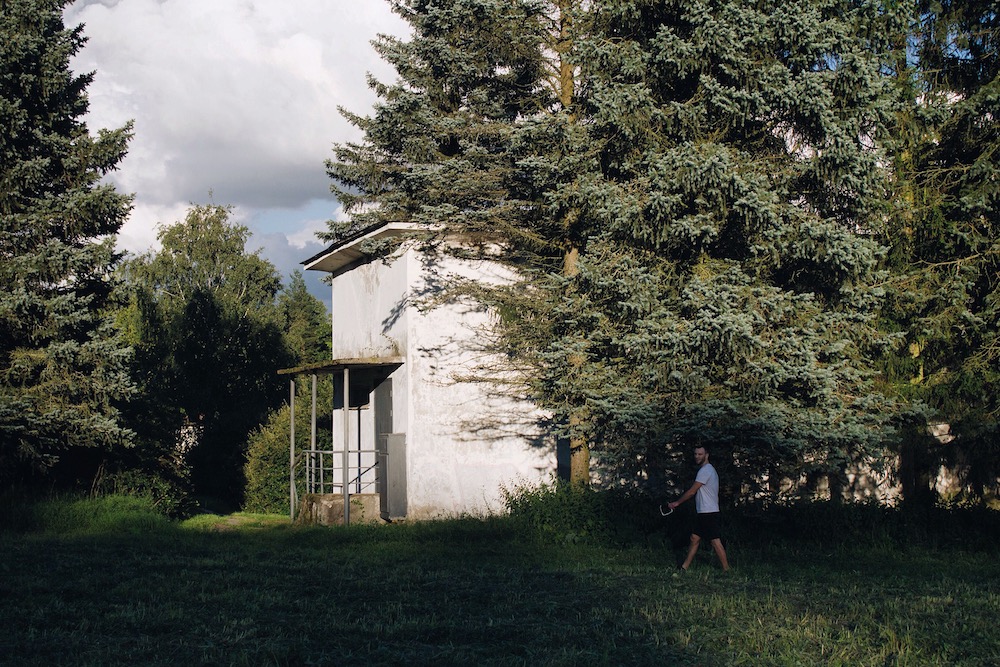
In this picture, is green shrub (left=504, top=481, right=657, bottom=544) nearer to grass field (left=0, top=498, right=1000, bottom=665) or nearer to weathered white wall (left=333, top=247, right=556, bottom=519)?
grass field (left=0, top=498, right=1000, bottom=665)

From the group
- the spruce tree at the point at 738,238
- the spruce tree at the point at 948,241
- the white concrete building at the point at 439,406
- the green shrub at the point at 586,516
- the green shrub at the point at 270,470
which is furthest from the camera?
the green shrub at the point at 270,470

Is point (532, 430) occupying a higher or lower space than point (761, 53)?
lower

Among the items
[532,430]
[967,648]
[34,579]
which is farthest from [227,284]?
[967,648]

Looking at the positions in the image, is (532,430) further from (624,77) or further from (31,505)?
(31,505)

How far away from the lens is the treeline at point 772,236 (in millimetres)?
15117

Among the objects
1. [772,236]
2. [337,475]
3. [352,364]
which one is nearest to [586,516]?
[772,236]

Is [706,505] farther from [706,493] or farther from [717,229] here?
[717,229]

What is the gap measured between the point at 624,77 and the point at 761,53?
7.34 ft

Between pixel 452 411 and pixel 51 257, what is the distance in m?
8.76

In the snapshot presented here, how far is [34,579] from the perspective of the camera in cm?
1148

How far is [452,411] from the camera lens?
2152 centimetres

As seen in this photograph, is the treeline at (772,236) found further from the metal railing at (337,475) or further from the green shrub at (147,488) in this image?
the green shrub at (147,488)

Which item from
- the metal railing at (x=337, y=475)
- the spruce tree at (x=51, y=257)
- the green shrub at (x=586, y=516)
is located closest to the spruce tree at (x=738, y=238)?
the green shrub at (x=586, y=516)

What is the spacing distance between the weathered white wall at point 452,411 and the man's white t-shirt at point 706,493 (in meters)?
8.16
